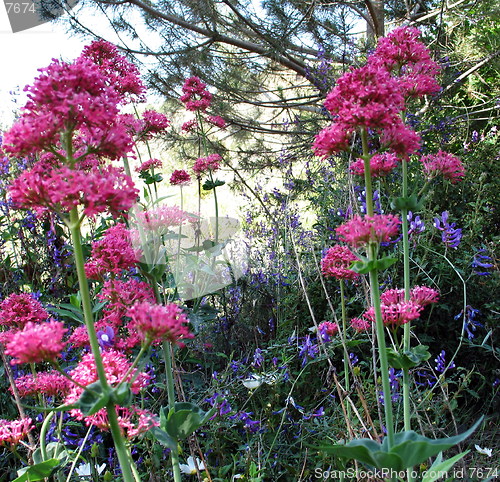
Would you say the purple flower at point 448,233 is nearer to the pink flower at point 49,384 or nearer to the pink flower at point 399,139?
the pink flower at point 399,139

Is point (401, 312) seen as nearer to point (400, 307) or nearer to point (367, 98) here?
point (400, 307)

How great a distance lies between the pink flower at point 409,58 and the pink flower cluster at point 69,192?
1104 mm

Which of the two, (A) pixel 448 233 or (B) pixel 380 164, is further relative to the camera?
(A) pixel 448 233

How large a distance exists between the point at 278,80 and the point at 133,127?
13.7 feet

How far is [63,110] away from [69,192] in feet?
0.52

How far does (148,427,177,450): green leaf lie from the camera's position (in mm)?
1145

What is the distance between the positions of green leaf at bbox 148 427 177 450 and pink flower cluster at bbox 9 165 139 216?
1.82ft

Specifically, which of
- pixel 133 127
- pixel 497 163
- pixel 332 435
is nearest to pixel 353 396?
pixel 332 435

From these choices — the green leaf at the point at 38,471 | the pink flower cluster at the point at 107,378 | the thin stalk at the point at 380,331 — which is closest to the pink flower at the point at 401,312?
the thin stalk at the point at 380,331

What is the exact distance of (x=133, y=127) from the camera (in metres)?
2.17

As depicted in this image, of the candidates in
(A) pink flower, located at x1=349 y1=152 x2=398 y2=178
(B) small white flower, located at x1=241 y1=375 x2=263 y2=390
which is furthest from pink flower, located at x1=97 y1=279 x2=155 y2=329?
(A) pink flower, located at x1=349 y1=152 x2=398 y2=178

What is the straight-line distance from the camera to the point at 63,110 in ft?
3.03

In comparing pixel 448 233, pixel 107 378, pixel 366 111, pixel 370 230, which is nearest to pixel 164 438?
pixel 107 378

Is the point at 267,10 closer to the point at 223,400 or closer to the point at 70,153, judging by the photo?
the point at 223,400
